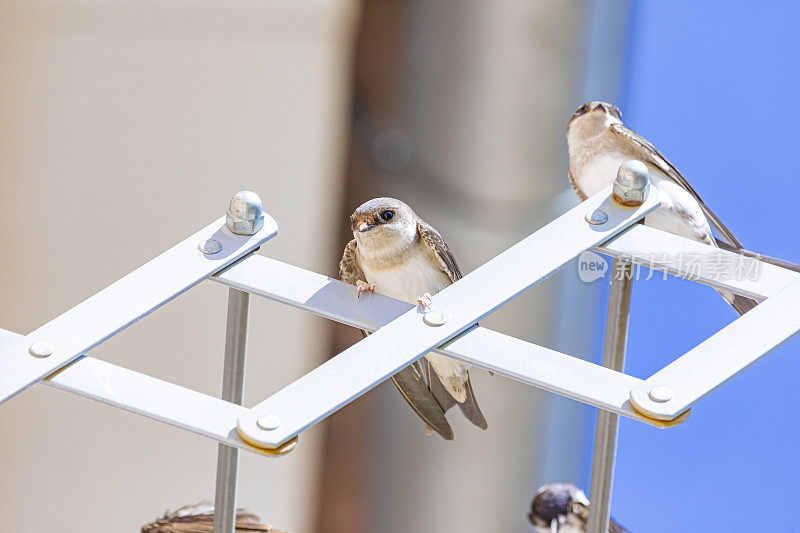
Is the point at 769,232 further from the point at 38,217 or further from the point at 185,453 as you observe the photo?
the point at 38,217

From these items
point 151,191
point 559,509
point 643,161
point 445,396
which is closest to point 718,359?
point 445,396

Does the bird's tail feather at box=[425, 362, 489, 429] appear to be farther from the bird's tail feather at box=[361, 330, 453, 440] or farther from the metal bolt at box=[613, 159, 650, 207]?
Result: the metal bolt at box=[613, 159, 650, 207]

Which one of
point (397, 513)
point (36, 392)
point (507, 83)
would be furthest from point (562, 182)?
point (36, 392)

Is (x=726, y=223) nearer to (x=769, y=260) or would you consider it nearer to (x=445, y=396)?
(x=769, y=260)

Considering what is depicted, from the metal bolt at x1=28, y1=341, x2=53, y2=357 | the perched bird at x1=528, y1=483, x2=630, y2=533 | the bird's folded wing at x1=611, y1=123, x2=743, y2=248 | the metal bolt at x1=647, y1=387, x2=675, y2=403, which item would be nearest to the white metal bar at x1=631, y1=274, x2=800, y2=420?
the metal bolt at x1=647, y1=387, x2=675, y2=403

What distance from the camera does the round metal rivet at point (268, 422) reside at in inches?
15.0

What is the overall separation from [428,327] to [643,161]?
57cm

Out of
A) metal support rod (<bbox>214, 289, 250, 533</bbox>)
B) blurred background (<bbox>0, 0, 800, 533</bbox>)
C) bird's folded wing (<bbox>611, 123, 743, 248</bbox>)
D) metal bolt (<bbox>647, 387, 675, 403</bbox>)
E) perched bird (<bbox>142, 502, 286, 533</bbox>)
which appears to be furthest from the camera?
perched bird (<bbox>142, 502, 286, 533</bbox>)

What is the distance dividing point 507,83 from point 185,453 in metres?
0.68

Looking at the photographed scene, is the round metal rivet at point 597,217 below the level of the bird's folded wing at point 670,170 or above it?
below

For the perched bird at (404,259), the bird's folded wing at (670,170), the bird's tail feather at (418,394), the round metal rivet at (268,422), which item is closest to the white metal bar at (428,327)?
the round metal rivet at (268,422)

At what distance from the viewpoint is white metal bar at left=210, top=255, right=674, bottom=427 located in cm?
39

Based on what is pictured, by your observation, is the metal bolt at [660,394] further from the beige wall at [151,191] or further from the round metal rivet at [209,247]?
the beige wall at [151,191]

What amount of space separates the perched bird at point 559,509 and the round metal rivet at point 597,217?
78 cm
